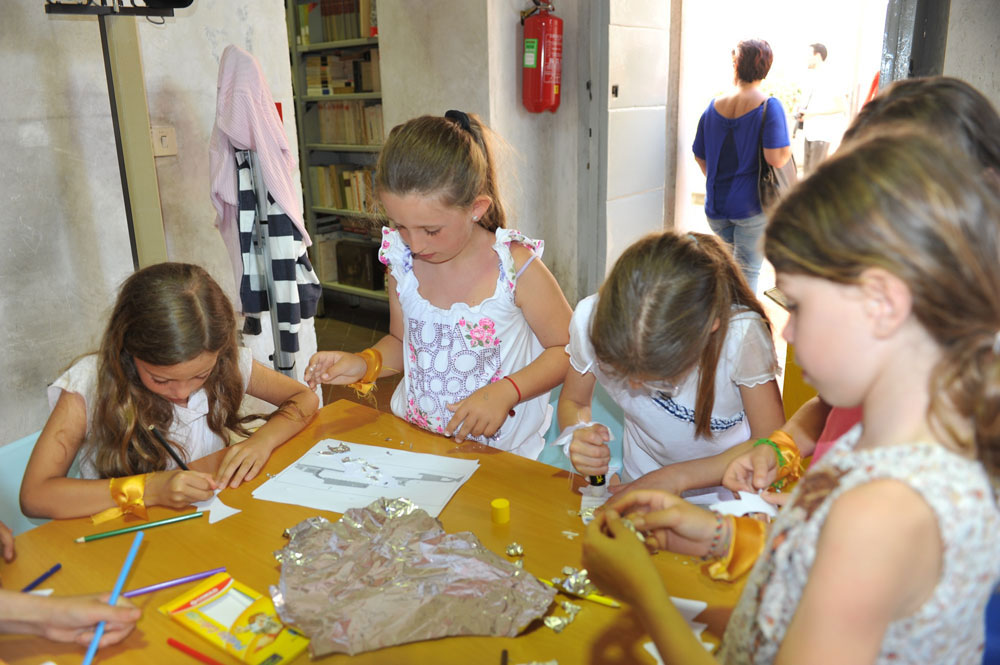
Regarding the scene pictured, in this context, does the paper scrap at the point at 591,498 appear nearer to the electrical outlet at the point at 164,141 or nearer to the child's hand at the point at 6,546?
the child's hand at the point at 6,546

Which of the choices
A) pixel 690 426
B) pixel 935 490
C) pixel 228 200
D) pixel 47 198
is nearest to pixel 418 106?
pixel 228 200

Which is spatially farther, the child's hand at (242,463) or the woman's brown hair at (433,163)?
the woman's brown hair at (433,163)

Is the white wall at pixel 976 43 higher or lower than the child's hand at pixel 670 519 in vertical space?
higher

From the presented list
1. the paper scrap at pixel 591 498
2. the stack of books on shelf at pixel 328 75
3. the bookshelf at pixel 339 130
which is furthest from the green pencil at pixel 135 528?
the stack of books on shelf at pixel 328 75

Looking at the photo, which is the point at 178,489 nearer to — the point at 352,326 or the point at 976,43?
the point at 976,43

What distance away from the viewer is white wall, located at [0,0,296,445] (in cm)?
224

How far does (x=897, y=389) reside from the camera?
635 mm

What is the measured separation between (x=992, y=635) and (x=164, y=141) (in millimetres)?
2671

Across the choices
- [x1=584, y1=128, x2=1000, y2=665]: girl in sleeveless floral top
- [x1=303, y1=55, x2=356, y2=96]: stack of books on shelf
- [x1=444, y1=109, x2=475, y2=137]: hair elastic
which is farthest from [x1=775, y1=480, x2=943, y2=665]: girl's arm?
[x1=303, y1=55, x2=356, y2=96]: stack of books on shelf

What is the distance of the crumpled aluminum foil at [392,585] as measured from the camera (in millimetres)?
909

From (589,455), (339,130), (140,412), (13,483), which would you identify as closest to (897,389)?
(589,455)

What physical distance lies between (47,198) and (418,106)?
195 cm

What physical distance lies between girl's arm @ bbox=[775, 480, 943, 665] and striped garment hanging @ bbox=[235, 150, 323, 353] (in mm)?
2149

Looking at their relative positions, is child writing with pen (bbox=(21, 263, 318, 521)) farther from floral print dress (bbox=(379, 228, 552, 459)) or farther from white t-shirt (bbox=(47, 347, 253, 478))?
floral print dress (bbox=(379, 228, 552, 459))
